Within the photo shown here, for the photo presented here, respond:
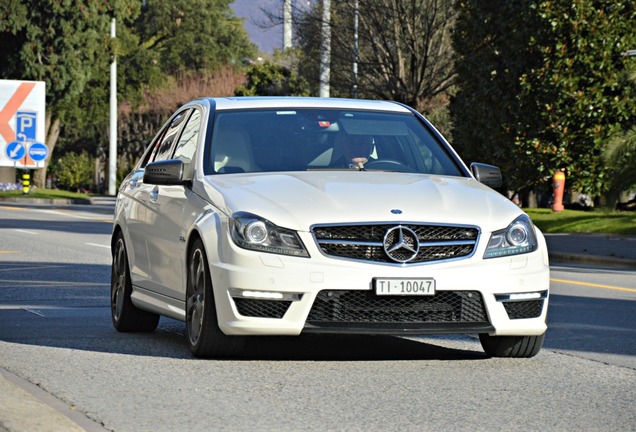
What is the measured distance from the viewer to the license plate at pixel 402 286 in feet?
28.9

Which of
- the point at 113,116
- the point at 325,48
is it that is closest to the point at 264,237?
the point at 325,48

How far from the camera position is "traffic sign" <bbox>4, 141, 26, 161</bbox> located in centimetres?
6019

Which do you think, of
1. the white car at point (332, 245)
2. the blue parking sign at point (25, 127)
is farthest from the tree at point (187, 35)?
the white car at point (332, 245)

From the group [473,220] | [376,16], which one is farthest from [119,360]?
[376,16]

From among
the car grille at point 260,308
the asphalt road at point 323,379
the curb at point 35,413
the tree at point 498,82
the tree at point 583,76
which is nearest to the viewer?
the curb at point 35,413

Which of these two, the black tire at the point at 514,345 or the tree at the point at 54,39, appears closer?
the black tire at the point at 514,345

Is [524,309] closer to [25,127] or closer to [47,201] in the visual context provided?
[47,201]

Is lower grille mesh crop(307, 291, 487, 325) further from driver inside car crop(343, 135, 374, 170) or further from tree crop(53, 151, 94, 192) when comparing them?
tree crop(53, 151, 94, 192)

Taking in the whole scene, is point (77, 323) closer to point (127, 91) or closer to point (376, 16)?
point (376, 16)

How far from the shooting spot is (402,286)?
29.0ft

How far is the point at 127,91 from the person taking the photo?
283ft

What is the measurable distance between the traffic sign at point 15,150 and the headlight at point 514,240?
52397mm

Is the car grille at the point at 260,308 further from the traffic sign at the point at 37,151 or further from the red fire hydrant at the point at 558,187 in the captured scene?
the traffic sign at the point at 37,151

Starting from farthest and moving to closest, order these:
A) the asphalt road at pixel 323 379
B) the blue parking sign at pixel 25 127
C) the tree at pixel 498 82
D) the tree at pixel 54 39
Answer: the tree at pixel 54 39
the blue parking sign at pixel 25 127
the tree at pixel 498 82
the asphalt road at pixel 323 379
